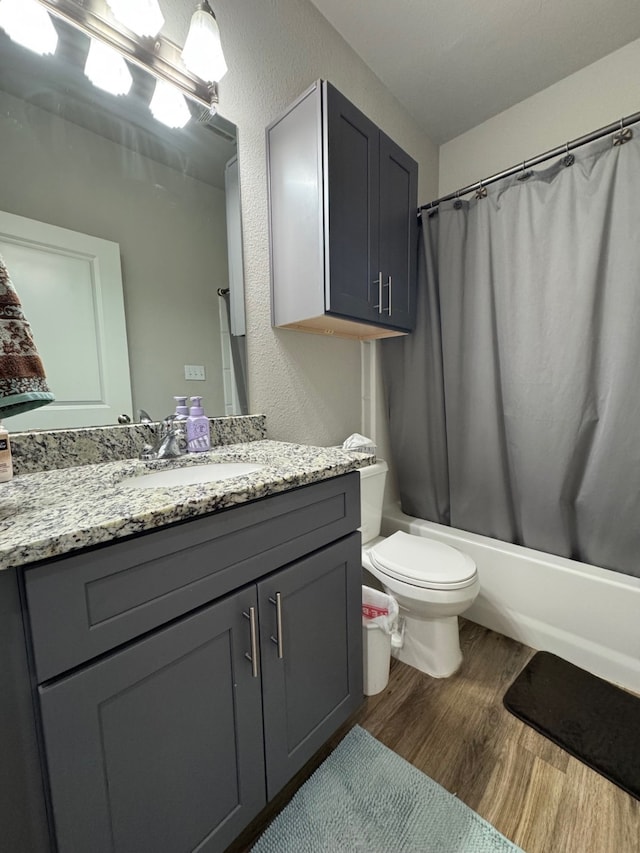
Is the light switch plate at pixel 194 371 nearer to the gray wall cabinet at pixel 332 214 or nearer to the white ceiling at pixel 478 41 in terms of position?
the gray wall cabinet at pixel 332 214

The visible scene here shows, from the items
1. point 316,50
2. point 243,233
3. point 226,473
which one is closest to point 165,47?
point 243,233

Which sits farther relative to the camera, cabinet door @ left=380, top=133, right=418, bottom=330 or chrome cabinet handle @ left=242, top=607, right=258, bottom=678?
cabinet door @ left=380, top=133, right=418, bottom=330

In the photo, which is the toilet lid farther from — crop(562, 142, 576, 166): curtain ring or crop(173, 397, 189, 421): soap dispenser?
crop(562, 142, 576, 166): curtain ring

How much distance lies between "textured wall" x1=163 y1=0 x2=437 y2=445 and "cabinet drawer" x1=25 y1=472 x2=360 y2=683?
0.68 m

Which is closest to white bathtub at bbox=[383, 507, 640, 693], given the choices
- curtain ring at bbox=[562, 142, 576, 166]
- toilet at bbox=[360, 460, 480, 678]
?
toilet at bbox=[360, 460, 480, 678]

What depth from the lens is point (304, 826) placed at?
873 mm

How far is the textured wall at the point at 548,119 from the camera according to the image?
151cm

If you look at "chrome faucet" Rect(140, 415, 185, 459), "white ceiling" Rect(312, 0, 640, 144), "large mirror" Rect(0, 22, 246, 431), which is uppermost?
"white ceiling" Rect(312, 0, 640, 144)

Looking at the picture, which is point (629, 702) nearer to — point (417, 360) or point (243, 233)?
point (417, 360)

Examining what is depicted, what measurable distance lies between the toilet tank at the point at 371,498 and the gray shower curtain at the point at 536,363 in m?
0.38

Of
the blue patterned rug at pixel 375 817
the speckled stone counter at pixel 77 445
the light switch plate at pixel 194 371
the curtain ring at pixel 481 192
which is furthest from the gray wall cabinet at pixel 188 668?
the curtain ring at pixel 481 192

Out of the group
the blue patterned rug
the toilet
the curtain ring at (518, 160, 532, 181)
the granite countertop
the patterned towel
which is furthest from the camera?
the curtain ring at (518, 160, 532, 181)

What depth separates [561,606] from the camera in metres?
1.38

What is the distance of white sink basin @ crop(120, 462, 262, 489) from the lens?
0.91 m
